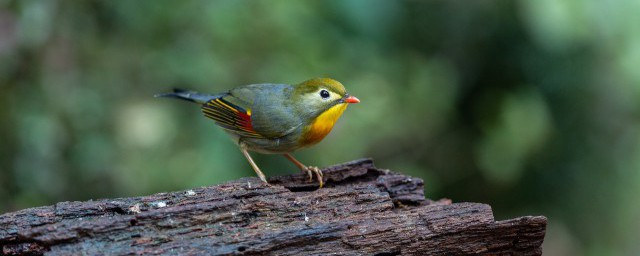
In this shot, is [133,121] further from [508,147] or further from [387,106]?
[508,147]

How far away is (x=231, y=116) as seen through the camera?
5055 millimetres

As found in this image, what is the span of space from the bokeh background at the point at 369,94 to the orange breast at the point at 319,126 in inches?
48.9

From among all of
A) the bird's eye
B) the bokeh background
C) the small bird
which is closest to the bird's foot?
the small bird

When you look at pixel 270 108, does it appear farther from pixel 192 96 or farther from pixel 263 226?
pixel 263 226

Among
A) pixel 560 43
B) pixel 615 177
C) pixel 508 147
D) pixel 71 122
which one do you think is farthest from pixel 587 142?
pixel 71 122

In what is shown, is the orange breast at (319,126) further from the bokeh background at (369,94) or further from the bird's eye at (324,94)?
the bokeh background at (369,94)

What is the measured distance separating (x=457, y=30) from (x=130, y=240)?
471 centimetres

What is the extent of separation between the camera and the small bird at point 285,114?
16.0ft

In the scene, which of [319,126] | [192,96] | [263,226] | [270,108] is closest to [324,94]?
[319,126]

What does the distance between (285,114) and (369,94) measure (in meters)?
1.99

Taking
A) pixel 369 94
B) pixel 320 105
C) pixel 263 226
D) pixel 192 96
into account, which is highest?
pixel 369 94

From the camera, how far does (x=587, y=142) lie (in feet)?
23.7

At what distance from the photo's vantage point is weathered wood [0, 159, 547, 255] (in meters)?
3.35

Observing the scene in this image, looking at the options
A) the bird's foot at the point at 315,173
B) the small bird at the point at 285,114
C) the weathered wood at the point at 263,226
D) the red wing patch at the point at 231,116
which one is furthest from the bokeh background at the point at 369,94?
the weathered wood at the point at 263,226
